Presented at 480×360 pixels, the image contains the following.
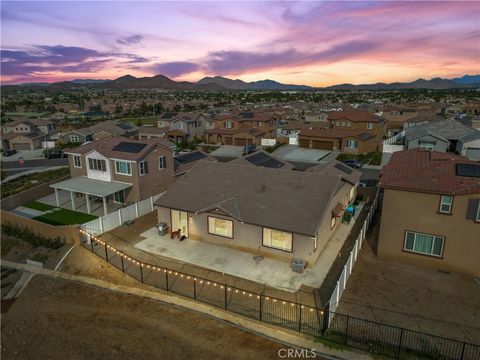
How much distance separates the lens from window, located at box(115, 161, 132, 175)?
107 feet

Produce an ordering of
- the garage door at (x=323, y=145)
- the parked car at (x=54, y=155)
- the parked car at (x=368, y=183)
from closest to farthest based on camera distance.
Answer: the parked car at (x=368, y=183)
the garage door at (x=323, y=145)
the parked car at (x=54, y=155)

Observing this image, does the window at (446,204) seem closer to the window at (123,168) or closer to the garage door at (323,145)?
the window at (123,168)

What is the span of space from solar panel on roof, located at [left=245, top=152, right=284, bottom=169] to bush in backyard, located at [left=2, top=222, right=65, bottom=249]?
18164 mm

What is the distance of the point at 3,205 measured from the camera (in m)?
32.9

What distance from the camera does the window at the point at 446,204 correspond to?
19.6 m

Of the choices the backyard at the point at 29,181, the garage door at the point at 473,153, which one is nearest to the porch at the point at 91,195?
the backyard at the point at 29,181

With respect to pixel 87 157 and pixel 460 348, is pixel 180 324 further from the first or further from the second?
pixel 87 157

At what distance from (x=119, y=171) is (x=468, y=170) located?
29.0 m

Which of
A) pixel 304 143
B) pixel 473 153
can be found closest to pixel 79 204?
pixel 304 143

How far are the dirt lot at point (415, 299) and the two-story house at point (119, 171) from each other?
70.7 feet

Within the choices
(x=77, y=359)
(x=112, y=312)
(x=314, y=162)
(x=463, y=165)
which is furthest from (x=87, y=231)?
(x=314, y=162)

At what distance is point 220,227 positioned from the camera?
76.8 ft

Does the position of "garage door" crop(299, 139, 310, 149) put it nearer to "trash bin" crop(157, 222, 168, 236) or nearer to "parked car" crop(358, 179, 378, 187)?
"parked car" crop(358, 179, 378, 187)

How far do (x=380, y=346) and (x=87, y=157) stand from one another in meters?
31.5
